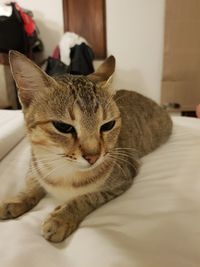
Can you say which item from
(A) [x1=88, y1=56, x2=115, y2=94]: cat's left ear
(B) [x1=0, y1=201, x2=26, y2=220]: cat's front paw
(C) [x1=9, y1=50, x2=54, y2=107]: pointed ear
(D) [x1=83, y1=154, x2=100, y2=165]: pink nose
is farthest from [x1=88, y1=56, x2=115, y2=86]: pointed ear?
(B) [x1=0, y1=201, x2=26, y2=220]: cat's front paw

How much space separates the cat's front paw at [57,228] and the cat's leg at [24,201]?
0.37 ft

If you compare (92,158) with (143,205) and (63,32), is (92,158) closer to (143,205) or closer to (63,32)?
(143,205)

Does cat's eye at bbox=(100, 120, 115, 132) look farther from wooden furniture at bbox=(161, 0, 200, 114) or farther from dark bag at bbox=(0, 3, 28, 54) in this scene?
wooden furniture at bbox=(161, 0, 200, 114)

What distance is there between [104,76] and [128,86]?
7.14ft

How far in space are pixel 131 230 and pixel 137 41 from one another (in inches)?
103

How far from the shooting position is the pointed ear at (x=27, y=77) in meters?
0.78

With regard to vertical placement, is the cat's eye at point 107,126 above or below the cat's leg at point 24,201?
above

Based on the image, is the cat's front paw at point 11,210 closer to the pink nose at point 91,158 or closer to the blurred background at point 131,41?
the pink nose at point 91,158

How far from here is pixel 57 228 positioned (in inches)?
26.4

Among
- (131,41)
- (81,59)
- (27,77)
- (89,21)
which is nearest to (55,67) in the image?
(81,59)

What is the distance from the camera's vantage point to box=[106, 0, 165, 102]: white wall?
2904 millimetres

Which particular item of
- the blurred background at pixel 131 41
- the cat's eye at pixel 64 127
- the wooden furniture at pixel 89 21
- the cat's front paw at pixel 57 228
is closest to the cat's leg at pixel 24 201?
the cat's front paw at pixel 57 228

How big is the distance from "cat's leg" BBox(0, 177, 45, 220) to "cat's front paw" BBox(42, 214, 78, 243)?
0.11 meters

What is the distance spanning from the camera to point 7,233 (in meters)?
0.66
